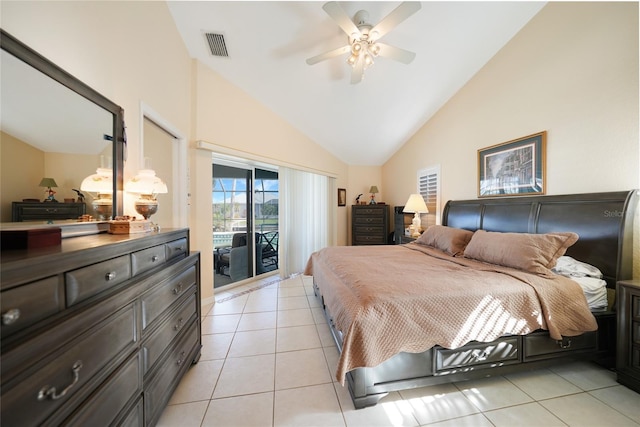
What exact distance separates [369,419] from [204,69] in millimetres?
3697

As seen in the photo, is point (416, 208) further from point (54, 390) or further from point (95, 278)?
point (54, 390)

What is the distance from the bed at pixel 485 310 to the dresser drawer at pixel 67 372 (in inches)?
40.9

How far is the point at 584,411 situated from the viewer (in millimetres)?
1344

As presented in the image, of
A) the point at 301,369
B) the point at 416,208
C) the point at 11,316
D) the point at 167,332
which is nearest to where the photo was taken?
the point at 11,316

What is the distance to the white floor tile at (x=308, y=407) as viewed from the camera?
1.30 metres

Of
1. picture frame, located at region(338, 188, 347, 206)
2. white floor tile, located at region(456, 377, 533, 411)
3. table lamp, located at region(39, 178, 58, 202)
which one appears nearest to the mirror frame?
table lamp, located at region(39, 178, 58, 202)

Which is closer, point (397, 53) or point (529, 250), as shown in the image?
point (529, 250)

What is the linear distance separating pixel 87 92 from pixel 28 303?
4.23 feet

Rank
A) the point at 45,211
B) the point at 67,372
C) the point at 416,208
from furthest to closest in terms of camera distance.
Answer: the point at 416,208
the point at 45,211
the point at 67,372

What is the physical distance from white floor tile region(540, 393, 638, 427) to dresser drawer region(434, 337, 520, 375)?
0.26m

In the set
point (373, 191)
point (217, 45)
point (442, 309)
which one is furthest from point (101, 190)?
point (373, 191)

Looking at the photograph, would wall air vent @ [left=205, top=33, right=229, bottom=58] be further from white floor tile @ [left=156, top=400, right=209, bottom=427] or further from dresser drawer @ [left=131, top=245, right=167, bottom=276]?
white floor tile @ [left=156, top=400, right=209, bottom=427]

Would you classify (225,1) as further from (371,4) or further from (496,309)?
(496,309)

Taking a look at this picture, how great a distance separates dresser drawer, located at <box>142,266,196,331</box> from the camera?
1.12 m
